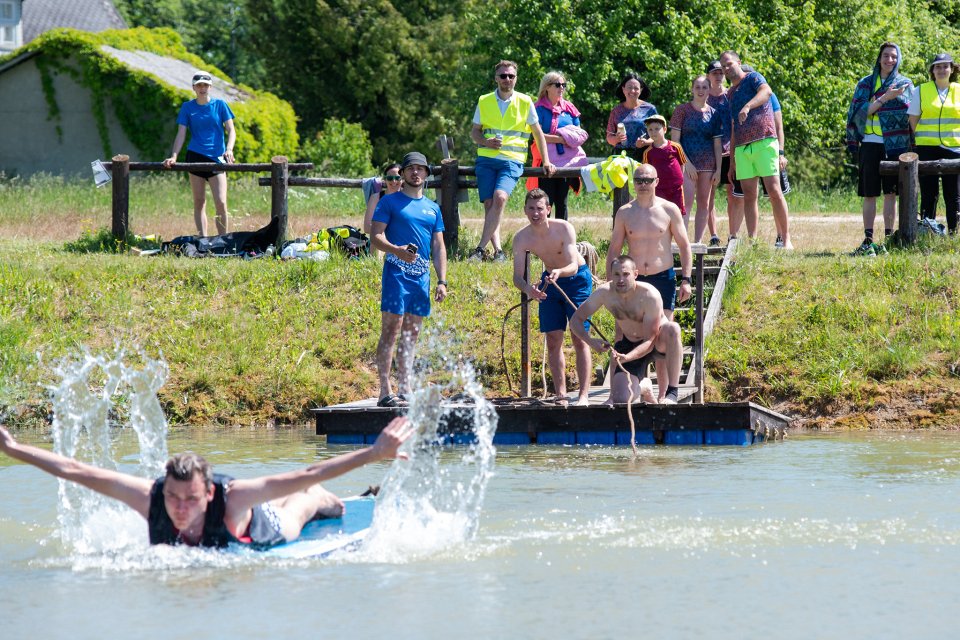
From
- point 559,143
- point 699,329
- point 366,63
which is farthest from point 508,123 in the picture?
point 366,63

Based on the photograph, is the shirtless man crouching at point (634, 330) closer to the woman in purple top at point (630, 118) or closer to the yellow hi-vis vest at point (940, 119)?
the woman in purple top at point (630, 118)

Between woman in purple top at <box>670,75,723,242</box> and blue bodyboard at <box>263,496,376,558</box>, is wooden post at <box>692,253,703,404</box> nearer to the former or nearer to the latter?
woman in purple top at <box>670,75,723,242</box>

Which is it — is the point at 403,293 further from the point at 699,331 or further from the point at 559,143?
the point at 559,143

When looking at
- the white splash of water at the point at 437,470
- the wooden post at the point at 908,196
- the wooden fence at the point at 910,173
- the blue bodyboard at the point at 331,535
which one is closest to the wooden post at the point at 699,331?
the white splash of water at the point at 437,470

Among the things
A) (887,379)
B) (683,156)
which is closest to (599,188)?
(683,156)

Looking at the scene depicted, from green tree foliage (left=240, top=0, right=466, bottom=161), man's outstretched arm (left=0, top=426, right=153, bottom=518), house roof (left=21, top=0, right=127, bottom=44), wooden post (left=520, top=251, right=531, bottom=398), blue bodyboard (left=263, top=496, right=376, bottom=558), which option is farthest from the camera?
house roof (left=21, top=0, right=127, bottom=44)

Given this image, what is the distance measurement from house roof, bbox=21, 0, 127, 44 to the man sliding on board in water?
57680mm

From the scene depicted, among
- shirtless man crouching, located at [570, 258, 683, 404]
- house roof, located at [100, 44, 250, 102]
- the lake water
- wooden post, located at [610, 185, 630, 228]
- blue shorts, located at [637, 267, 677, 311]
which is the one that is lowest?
the lake water

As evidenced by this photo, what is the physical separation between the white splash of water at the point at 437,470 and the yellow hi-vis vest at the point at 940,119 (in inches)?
222

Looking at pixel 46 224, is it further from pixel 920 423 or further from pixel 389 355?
pixel 920 423

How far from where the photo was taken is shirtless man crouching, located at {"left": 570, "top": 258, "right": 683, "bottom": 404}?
12.4m

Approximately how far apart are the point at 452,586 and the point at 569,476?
3.22 m

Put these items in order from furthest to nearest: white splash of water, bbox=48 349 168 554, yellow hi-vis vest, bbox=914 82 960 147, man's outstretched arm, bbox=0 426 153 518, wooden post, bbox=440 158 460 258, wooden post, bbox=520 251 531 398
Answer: wooden post, bbox=440 158 460 258, yellow hi-vis vest, bbox=914 82 960 147, wooden post, bbox=520 251 531 398, white splash of water, bbox=48 349 168 554, man's outstretched arm, bbox=0 426 153 518

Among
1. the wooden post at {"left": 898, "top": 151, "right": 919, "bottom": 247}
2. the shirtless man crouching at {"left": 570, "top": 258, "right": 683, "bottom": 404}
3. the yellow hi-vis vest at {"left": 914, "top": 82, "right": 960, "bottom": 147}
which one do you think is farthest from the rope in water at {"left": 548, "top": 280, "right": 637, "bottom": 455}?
the yellow hi-vis vest at {"left": 914, "top": 82, "right": 960, "bottom": 147}
